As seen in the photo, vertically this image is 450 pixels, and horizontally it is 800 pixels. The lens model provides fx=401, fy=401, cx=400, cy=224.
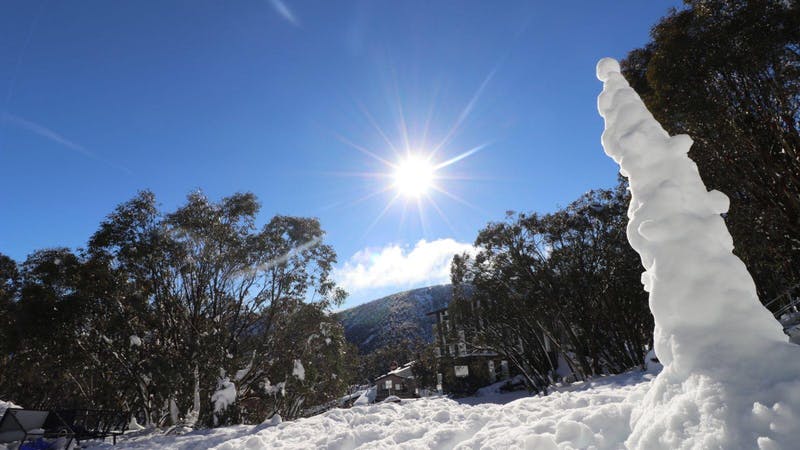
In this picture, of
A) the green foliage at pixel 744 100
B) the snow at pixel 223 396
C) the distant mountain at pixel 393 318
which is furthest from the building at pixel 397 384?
the distant mountain at pixel 393 318

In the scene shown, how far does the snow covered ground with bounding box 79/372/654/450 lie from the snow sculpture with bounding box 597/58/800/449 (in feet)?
1.80

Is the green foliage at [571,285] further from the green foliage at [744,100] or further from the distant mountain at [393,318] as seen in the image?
the distant mountain at [393,318]

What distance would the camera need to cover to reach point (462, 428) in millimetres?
5543

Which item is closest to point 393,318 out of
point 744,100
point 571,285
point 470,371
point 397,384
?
point 397,384

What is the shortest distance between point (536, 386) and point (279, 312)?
1659 centimetres

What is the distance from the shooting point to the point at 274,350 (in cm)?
1902

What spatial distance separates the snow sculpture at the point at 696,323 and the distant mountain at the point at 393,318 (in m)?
94.9

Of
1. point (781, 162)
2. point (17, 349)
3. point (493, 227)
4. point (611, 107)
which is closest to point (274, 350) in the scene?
point (17, 349)

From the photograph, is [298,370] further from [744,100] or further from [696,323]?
[744,100]

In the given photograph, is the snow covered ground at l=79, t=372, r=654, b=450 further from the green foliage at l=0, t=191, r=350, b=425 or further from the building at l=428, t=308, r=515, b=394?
the building at l=428, t=308, r=515, b=394

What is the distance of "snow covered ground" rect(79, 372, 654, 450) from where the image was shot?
12.1 ft

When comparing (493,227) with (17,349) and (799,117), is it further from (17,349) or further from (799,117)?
(17,349)

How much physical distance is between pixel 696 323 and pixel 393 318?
13094cm

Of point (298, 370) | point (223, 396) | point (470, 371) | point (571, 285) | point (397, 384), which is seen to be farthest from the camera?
point (397, 384)
